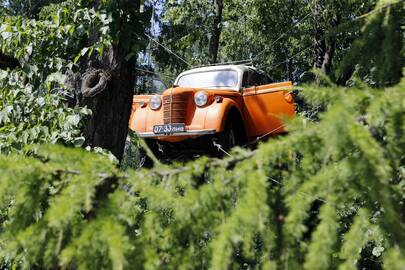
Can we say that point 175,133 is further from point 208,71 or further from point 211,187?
point 211,187

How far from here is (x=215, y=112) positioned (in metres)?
7.44

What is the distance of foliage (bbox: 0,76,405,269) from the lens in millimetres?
1398

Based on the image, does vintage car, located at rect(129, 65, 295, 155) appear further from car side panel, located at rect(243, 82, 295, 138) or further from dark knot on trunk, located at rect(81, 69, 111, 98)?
dark knot on trunk, located at rect(81, 69, 111, 98)

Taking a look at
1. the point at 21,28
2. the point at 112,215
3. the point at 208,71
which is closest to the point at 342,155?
the point at 112,215

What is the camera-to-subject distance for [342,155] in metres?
1.57

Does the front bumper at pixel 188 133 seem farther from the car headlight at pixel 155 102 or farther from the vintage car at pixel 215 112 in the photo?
the car headlight at pixel 155 102

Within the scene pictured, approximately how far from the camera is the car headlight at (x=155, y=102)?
26.1ft

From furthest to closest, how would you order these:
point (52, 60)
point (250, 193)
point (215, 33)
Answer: point (215, 33) → point (52, 60) → point (250, 193)

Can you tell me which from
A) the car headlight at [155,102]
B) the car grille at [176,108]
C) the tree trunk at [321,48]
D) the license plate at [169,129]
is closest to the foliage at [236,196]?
the license plate at [169,129]

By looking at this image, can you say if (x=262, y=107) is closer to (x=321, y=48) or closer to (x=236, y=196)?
(x=321, y=48)

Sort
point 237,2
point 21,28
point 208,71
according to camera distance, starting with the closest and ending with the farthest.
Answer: point 21,28, point 208,71, point 237,2

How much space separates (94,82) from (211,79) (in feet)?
17.1

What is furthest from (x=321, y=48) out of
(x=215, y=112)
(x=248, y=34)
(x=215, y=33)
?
(x=248, y=34)

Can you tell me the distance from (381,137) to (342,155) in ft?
0.74
